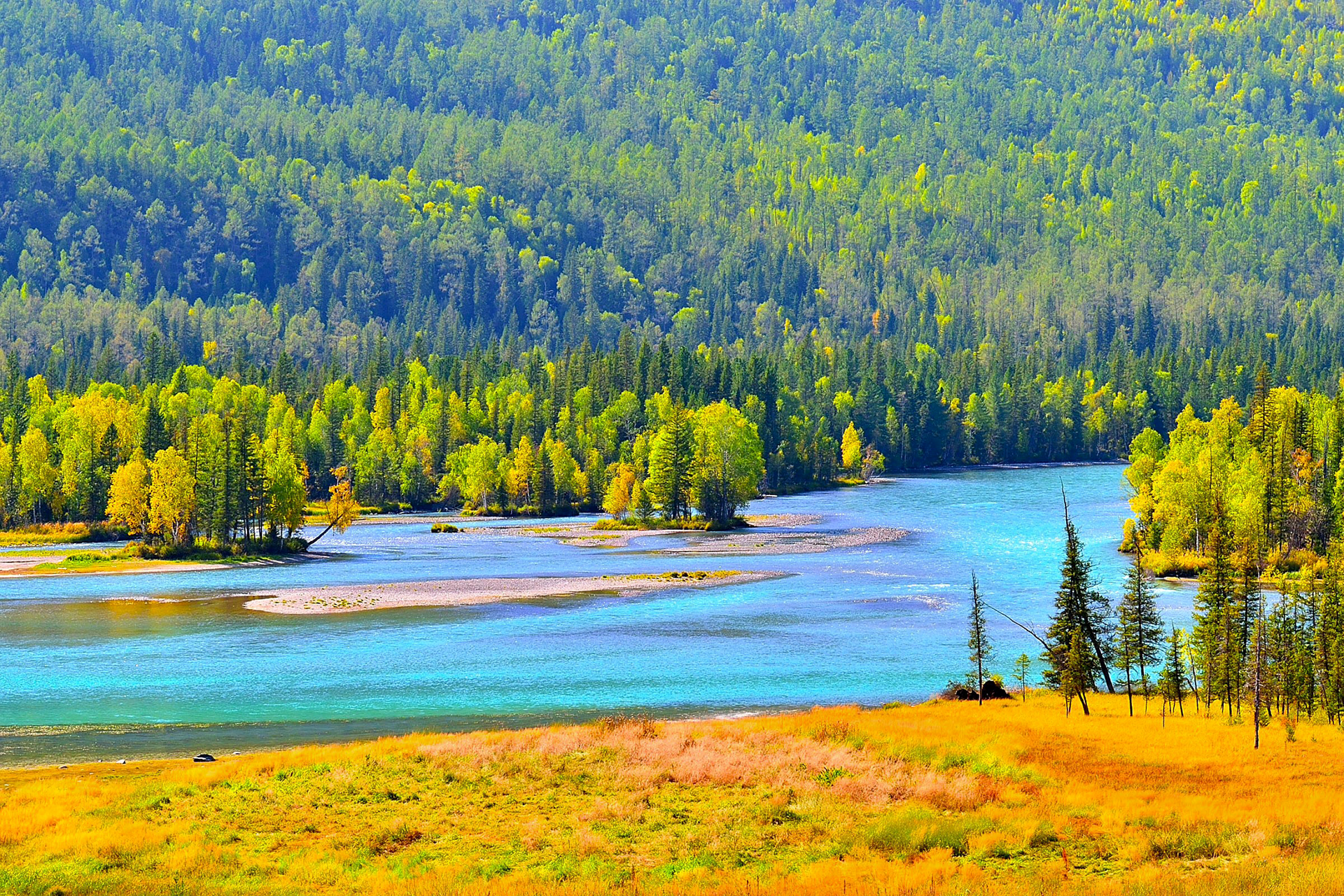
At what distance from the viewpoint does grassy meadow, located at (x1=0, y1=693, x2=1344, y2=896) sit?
30719mm

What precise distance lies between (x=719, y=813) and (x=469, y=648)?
150 ft

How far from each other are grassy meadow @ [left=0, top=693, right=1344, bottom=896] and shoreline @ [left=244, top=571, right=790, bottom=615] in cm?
4730

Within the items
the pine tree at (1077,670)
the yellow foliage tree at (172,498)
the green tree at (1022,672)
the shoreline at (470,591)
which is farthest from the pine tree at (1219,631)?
the yellow foliage tree at (172,498)

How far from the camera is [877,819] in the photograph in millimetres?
35781

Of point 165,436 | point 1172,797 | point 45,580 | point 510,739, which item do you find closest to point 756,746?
point 510,739

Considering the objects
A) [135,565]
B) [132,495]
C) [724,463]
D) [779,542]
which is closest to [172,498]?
[132,495]

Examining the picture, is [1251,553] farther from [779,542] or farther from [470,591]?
[470,591]

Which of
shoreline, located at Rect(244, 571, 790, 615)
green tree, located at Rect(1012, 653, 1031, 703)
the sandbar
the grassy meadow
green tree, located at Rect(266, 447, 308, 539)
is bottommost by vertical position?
green tree, located at Rect(1012, 653, 1031, 703)

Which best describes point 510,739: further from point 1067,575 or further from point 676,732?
point 1067,575

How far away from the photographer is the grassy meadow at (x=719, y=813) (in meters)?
30.7

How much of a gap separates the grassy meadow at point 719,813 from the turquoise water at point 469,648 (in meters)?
11.8

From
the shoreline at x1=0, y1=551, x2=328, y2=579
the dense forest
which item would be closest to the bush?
the dense forest

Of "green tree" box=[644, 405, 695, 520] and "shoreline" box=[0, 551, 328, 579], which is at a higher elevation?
"green tree" box=[644, 405, 695, 520]

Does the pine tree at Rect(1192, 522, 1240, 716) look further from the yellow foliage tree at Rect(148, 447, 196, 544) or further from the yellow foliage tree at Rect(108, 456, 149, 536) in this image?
the yellow foliage tree at Rect(108, 456, 149, 536)
